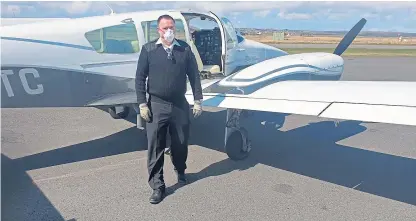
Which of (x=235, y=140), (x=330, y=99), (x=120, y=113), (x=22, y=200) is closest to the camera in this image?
(x=22, y=200)

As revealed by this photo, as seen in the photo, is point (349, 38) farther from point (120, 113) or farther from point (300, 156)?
point (120, 113)

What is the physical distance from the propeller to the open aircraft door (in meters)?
2.49

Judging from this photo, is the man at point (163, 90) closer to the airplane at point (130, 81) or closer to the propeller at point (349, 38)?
the airplane at point (130, 81)

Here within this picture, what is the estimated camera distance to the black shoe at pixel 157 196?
449 cm

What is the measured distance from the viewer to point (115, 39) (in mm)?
6195

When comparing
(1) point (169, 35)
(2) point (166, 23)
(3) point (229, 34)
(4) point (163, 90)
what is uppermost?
(2) point (166, 23)

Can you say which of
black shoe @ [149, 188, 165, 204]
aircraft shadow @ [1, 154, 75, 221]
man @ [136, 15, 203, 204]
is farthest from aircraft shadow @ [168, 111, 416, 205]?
aircraft shadow @ [1, 154, 75, 221]

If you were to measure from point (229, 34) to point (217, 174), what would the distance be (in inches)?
129

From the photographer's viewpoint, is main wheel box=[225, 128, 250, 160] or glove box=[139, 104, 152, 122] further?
main wheel box=[225, 128, 250, 160]

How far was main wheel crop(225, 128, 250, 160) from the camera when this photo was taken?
19.7ft

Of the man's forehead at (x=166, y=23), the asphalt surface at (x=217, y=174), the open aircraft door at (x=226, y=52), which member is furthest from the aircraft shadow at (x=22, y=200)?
the open aircraft door at (x=226, y=52)

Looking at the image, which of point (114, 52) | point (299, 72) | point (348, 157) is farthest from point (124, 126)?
point (348, 157)

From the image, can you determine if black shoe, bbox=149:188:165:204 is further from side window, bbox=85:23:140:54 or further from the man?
side window, bbox=85:23:140:54

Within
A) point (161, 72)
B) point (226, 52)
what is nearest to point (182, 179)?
point (161, 72)
